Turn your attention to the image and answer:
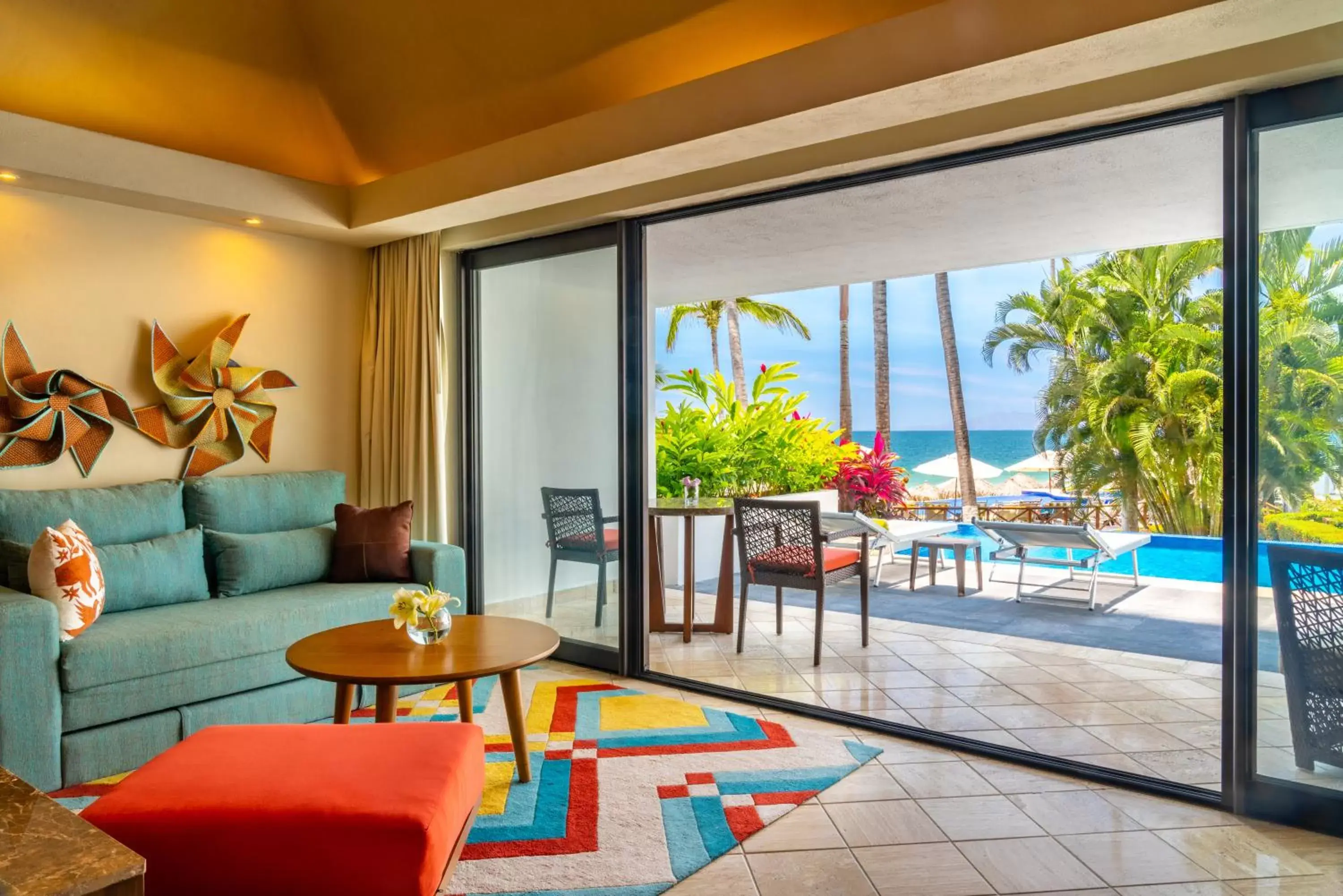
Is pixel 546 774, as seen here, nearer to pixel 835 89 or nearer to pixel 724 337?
pixel 835 89

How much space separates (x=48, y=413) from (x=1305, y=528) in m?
4.71

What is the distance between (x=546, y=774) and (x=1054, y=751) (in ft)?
6.26

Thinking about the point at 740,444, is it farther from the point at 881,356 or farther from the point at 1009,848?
the point at 881,356

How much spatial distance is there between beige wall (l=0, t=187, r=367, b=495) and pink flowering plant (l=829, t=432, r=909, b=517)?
4926mm

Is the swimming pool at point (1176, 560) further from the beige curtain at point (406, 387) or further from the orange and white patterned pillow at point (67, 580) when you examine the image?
the orange and white patterned pillow at point (67, 580)

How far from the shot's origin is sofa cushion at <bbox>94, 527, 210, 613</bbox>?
3.50 m

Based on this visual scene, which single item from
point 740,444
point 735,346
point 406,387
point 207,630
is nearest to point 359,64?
point 406,387

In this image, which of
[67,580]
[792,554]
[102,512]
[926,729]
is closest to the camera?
[67,580]

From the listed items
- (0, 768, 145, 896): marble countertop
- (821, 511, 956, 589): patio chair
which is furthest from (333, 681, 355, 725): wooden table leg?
(821, 511, 956, 589): patio chair

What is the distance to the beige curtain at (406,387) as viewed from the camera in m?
4.81

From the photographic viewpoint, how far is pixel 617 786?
3.00m

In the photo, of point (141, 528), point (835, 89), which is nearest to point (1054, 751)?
point (835, 89)

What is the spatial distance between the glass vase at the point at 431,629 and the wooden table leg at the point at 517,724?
273mm

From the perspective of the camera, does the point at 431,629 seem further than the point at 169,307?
No
